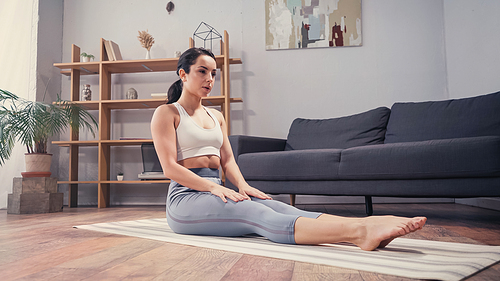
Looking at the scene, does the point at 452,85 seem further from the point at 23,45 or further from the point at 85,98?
the point at 23,45

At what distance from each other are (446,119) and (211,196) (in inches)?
76.4

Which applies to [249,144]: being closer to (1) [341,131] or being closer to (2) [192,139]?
(1) [341,131]

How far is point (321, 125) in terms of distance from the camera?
3.14 meters

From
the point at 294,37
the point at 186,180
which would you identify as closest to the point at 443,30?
the point at 294,37

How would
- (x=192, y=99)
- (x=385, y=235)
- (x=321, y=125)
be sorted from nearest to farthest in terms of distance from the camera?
(x=385, y=235), (x=192, y=99), (x=321, y=125)

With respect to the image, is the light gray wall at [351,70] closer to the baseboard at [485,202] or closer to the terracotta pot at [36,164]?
the baseboard at [485,202]

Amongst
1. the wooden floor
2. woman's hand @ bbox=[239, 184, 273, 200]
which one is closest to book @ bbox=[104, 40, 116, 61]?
the wooden floor

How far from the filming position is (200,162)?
152cm

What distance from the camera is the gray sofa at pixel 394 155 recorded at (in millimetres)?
1833

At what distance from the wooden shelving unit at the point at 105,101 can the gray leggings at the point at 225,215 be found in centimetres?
202

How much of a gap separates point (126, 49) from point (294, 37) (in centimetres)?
193

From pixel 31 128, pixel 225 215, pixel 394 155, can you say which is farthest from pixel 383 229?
pixel 31 128

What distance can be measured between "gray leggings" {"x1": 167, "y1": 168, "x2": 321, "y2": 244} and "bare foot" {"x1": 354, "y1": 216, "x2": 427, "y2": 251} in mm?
205

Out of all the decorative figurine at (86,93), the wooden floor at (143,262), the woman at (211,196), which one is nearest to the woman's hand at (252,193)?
the woman at (211,196)
